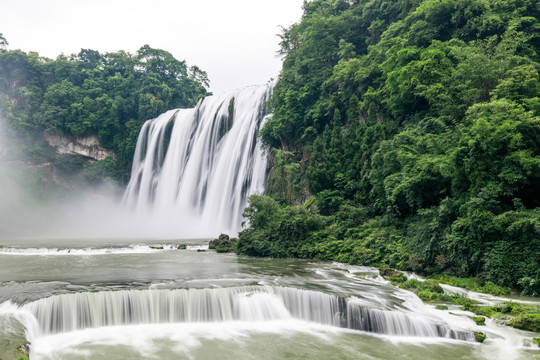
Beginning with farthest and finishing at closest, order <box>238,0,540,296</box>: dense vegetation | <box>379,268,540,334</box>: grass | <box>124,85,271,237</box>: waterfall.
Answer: <box>124,85,271,237</box>: waterfall, <box>238,0,540,296</box>: dense vegetation, <box>379,268,540,334</box>: grass

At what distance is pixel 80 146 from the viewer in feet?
157

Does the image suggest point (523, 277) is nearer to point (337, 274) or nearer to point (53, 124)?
point (337, 274)

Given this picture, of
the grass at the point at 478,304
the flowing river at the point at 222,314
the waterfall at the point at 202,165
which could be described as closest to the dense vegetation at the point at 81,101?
the waterfall at the point at 202,165

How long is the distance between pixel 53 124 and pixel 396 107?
141ft

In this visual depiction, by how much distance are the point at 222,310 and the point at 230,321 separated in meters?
0.39

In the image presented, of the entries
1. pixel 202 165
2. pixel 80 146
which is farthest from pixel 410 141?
pixel 80 146

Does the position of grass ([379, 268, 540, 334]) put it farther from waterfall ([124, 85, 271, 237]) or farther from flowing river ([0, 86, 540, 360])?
waterfall ([124, 85, 271, 237])

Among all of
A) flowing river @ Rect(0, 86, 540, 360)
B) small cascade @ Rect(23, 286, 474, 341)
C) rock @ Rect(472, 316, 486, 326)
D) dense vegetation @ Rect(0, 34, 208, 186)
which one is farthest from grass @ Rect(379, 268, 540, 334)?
dense vegetation @ Rect(0, 34, 208, 186)

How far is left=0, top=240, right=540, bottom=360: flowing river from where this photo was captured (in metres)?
7.84

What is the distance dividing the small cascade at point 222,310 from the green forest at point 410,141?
4.68 meters

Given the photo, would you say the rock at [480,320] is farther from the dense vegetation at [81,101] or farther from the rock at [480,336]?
the dense vegetation at [81,101]

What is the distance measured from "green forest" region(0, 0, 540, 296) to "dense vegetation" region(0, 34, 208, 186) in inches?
970

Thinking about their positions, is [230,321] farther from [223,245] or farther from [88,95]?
[88,95]

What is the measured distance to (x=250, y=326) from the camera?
9.55m
